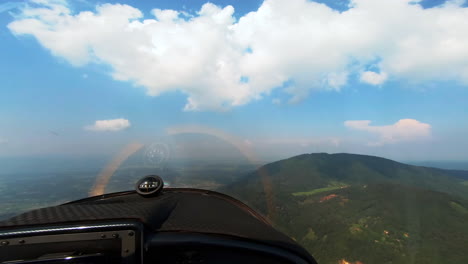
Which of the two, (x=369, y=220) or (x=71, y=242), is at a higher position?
(x=71, y=242)

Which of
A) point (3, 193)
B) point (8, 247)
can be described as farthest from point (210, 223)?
point (3, 193)

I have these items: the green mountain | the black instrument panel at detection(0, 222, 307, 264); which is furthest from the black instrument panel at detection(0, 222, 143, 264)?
the green mountain

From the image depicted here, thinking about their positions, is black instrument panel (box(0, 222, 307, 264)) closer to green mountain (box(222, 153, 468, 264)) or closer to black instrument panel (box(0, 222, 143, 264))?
black instrument panel (box(0, 222, 143, 264))

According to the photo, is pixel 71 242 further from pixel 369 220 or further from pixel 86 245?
pixel 369 220

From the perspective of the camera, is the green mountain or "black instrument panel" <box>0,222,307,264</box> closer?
"black instrument panel" <box>0,222,307,264</box>

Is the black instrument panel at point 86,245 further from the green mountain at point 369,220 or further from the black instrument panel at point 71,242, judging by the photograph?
the green mountain at point 369,220

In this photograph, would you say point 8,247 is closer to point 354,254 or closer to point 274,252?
point 274,252

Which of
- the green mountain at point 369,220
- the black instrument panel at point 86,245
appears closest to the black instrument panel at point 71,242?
the black instrument panel at point 86,245

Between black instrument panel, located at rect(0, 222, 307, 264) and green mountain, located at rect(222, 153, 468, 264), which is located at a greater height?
black instrument panel, located at rect(0, 222, 307, 264)

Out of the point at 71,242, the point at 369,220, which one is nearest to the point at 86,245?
the point at 71,242

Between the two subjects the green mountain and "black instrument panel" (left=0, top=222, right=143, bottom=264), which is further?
the green mountain

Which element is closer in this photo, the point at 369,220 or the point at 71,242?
the point at 71,242
